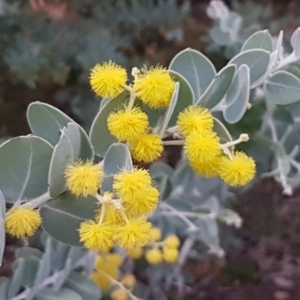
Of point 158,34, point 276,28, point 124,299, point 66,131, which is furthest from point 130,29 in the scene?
point 66,131

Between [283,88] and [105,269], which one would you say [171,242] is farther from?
[283,88]

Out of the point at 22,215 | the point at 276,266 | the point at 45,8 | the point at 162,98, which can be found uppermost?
the point at 45,8

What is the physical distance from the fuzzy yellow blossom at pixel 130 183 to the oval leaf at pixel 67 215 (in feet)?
0.23

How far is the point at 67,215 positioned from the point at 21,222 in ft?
0.18

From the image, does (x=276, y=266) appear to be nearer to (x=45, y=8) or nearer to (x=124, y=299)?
(x=124, y=299)

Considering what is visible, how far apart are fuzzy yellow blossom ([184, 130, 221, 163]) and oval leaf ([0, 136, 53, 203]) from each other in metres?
0.11

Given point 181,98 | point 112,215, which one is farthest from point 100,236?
point 181,98

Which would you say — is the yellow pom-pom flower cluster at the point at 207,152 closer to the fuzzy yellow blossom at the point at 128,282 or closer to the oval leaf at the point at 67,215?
the oval leaf at the point at 67,215

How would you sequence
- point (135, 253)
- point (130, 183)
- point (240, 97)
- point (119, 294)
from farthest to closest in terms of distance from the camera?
point (135, 253) < point (119, 294) < point (240, 97) < point (130, 183)

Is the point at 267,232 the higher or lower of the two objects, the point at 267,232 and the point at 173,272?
the higher

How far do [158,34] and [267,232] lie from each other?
0.43 meters

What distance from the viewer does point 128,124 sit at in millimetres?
406

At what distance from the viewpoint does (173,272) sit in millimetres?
841

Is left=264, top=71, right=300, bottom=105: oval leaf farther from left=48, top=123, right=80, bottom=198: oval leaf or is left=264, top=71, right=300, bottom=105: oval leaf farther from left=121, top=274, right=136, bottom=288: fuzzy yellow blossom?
left=121, top=274, right=136, bottom=288: fuzzy yellow blossom
